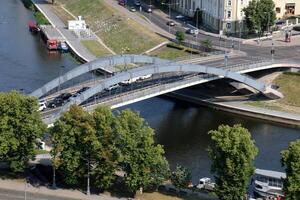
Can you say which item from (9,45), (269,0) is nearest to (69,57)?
(9,45)

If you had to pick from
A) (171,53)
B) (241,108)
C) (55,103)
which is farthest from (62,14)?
(55,103)

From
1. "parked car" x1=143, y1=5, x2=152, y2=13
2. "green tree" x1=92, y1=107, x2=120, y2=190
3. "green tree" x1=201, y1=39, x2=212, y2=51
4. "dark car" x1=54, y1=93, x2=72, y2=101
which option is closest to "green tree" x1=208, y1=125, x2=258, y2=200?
"green tree" x1=92, y1=107, x2=120, y2=190

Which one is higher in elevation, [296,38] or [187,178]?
[296,38]

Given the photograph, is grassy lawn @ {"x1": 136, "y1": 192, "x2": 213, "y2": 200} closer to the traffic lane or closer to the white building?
the traffic lane

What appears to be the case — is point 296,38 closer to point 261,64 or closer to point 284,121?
point 261,64

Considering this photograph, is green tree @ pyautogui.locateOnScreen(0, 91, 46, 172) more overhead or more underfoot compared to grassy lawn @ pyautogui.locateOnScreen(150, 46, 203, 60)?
more underfoot

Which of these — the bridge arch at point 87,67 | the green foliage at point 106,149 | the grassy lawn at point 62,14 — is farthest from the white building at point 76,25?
the green foliage at point 106,149

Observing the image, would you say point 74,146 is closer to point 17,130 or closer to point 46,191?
point 46,191
